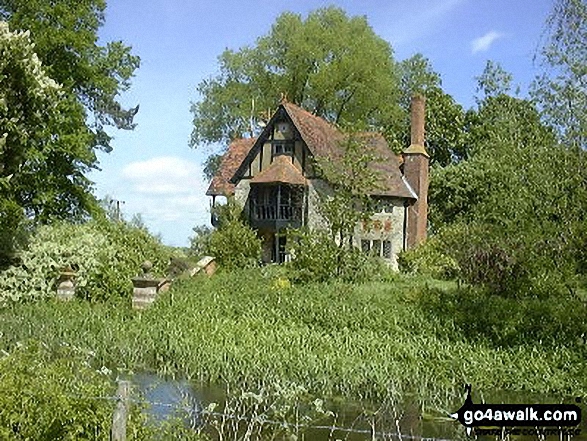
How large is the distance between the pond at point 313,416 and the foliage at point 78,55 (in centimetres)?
1431

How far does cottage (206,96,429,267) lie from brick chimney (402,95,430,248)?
0.17 ft

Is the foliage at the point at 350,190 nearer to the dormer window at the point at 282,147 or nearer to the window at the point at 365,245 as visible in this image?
the dormer window at the point at 282,147

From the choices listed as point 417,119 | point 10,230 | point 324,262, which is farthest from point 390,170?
point 10,230

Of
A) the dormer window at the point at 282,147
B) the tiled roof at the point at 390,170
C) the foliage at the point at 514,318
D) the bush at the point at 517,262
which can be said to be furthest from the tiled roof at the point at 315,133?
the foliage at the point at 514,318

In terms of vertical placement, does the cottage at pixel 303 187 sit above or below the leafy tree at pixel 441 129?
below

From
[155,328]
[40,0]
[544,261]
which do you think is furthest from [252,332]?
[40,0]

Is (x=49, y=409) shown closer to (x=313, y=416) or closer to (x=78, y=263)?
(x=313, y=416)

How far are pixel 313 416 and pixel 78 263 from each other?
1189 centimetres

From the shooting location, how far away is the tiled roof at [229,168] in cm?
3478

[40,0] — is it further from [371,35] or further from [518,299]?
[371,35]

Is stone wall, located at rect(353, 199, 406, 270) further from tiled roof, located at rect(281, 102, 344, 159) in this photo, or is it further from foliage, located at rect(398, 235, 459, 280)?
tiled roof, located at rect(281, 102, 344, 159)

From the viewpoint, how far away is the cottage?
100 ft

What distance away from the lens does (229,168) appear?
35.9 metres

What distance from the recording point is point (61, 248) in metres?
19.2
